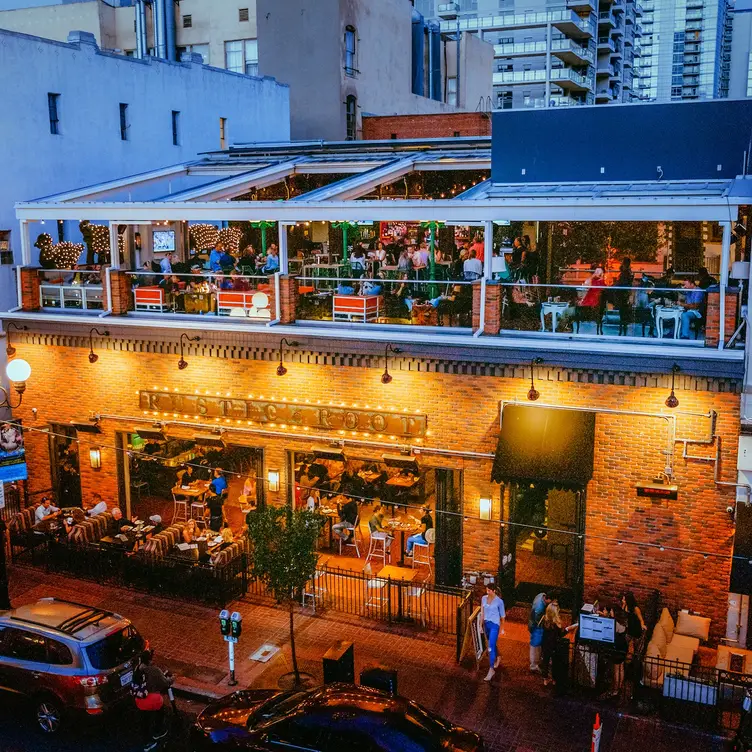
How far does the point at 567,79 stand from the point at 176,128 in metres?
53.0

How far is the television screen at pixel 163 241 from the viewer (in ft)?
92.1

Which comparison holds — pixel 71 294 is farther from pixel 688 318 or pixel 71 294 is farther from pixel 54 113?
pixel 688 318

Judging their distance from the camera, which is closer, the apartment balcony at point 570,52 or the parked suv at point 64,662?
the parked suv at point 64,662

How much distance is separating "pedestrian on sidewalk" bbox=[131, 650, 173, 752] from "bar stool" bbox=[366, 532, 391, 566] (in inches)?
271

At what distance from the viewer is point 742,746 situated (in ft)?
39.4

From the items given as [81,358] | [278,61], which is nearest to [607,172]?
[81,358]

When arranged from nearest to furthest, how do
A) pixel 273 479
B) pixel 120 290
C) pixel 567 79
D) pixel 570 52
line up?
pixel 273 479 → pixel 120 290 → pixel 570 52 → pixel 567 79

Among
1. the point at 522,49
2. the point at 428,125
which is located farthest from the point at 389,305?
the point at 522,49

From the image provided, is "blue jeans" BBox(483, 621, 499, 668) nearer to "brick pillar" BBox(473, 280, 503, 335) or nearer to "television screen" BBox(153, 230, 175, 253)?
"brick pillar" BBox(473, 280, 503, 335)

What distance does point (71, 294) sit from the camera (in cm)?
2069

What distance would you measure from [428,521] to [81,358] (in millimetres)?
9218

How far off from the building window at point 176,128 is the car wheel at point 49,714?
854 inches

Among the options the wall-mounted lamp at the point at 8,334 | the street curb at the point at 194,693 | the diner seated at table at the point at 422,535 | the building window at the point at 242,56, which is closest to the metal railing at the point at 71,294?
the wall-mounted lamp at the point at 8,334

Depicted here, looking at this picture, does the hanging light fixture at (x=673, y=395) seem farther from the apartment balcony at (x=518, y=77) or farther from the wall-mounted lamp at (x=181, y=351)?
the apartment balcony at (x=518, y=77)
